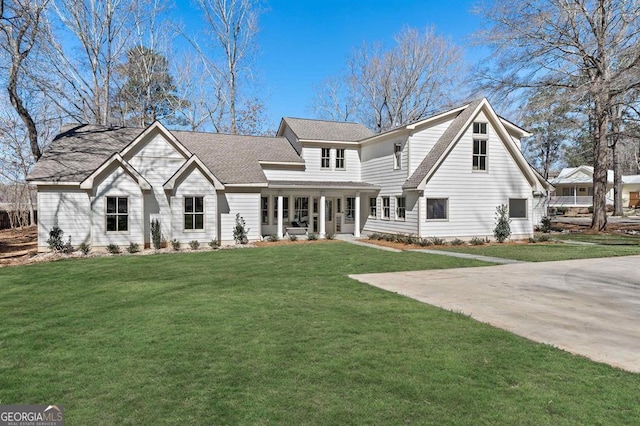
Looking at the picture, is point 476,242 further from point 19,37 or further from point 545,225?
point 19,37

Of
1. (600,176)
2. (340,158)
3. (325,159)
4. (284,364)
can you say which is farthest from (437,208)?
(284,364)

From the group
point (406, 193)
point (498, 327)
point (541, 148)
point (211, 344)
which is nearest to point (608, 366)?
point (498, 327)

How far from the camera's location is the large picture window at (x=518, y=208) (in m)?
21.0

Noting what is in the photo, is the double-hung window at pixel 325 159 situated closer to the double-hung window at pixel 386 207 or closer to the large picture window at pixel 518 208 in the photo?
the double-hung window at pixel 386 207

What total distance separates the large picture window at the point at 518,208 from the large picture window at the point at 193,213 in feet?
52.9

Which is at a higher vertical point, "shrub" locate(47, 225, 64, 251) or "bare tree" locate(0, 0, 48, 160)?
"bare tree" locate(0, 0, 48, 160)

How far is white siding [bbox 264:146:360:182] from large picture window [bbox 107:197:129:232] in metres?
7.98

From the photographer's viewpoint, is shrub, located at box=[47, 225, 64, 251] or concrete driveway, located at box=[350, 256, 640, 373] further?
shrub, located at box=[47, 225, 64, 251]

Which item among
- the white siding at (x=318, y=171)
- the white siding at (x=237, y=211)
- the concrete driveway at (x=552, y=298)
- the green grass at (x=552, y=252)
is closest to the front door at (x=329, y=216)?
the white siding at (x=318, y=171)

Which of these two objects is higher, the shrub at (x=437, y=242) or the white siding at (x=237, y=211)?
the white siding at (x=237, y=211)

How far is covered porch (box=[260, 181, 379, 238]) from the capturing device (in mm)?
20906

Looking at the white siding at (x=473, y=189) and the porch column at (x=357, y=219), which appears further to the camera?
the porch column at (x=357, y=219)

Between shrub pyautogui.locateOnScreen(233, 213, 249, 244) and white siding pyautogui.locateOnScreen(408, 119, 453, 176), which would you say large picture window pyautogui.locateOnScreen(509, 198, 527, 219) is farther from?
shrub pyautogui.locateOnScreen(233, 213, 249, 244)

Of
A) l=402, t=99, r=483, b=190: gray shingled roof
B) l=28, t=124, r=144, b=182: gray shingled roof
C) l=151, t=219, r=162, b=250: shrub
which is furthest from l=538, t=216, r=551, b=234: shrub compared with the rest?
l=28, t=124, r=144, b=182: gray shingled roof
